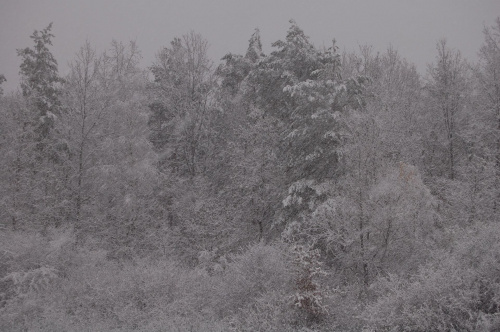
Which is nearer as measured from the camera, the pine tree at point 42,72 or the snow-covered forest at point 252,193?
the snow-covered forest at point 252,193

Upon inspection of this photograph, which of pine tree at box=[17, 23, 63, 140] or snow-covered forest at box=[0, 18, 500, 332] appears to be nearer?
snow-covered forest at box=[0, 18, 500, 332]

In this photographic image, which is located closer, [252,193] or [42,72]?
[252,193]

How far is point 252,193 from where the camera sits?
64.6 ft

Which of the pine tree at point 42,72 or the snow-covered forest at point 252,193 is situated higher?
the pine tree at point 42,72

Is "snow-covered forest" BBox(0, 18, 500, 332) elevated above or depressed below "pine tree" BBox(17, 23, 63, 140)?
below

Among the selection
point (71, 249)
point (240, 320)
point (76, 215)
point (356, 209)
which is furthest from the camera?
point (76, 215)

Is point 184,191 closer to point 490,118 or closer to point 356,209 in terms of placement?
point 356,209

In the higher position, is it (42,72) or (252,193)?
(42,72)

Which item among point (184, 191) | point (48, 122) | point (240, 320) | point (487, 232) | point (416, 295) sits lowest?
point (240, 320)

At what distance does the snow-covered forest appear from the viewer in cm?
966

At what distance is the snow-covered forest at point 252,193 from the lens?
380 inches

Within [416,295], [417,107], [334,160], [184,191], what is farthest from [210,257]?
[417,107]

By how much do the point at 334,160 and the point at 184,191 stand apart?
8.92 metres

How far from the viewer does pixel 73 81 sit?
65.2 ft
